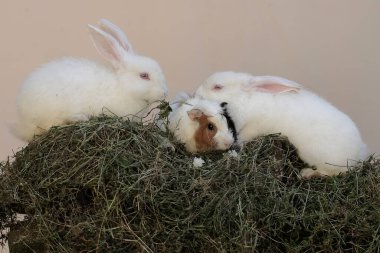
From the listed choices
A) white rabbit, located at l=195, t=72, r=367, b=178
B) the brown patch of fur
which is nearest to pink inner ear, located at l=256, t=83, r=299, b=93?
white rabbit, located at l=195, t=72, r=367, b=178

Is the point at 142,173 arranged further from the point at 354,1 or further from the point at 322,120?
the point at 354,1

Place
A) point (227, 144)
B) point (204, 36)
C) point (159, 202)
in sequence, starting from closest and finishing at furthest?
1. point (159, 202)
2. point (227, 144)
3. point (204, 36)

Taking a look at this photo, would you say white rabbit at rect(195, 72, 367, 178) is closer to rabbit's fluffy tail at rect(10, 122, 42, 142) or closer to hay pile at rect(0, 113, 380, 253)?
hay pile at rect(0, 113, 380, 253)

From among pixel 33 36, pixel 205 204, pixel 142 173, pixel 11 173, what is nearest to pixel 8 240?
pixel 11 173

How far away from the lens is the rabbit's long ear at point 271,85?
8.43 ft

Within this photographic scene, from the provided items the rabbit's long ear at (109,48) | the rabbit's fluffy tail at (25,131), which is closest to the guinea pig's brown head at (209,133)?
the rabbit's long ear at (109,48)

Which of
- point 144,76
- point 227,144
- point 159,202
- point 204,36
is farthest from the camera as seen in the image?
point 204,36

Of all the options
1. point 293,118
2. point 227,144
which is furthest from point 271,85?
point 227,144

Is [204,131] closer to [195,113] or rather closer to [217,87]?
[195,113]

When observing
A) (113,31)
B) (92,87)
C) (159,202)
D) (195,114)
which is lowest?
(159,202)

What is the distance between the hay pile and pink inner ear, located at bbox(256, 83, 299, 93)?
1.21 ft

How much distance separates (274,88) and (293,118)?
0.52 feet

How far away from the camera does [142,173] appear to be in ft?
7.06

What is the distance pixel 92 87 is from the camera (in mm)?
2492
